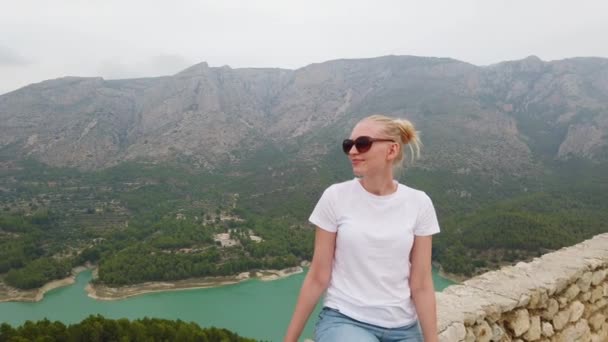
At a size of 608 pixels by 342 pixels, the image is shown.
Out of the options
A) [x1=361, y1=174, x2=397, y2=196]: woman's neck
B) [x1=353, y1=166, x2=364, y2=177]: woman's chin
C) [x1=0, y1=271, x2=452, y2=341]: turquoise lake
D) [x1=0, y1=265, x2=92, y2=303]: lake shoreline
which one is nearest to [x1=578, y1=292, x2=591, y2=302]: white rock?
[x1=361, y1=174, x2=397, y2=196]: woman's neck

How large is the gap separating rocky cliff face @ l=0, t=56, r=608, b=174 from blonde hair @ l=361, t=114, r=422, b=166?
289 ft

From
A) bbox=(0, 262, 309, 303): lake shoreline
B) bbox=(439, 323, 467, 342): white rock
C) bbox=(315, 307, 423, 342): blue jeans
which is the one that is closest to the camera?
bbox=(315, 307, 423, 342): blue jeans

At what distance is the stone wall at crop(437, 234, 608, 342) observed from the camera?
11.2 ft

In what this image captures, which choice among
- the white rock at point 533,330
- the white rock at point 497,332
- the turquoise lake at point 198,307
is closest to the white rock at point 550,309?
the white rock at point 533,330

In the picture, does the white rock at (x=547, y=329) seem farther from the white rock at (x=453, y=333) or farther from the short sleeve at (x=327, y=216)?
the short sleeve at (x=327, y=216)

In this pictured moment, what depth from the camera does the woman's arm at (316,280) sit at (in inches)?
92.7

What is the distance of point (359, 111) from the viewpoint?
13525 centimetres

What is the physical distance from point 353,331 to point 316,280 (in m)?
0.32

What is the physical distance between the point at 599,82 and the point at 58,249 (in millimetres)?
148916

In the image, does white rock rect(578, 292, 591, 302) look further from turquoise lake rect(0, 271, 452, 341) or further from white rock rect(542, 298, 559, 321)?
turquoise lake rect(0, 271, 452, 341)

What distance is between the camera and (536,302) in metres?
3.93

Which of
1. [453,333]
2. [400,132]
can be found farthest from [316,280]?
[453,333]

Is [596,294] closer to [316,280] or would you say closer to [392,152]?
[392,152]

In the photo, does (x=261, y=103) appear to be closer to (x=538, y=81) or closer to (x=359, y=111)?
(x=359, y=111)
